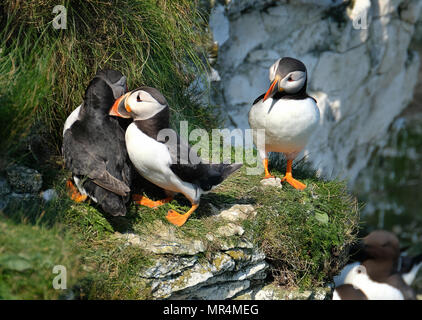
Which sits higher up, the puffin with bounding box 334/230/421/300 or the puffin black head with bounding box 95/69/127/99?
the puffin black head with bounding box 95/69/127/99

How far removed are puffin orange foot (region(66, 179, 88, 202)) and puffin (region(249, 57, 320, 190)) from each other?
177 centimetres

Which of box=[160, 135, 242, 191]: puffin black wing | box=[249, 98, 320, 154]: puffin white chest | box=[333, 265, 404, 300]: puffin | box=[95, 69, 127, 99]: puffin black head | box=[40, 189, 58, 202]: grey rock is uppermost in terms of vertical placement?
box=[95, 69, 127, 99]: puffin black head

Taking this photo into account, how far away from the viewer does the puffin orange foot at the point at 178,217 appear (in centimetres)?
416

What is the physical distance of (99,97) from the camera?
416cm

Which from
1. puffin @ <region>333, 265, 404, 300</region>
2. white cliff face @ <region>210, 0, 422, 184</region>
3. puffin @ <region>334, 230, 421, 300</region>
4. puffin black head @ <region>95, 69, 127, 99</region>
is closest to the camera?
puffin black head @ <region>95, 69, 127, 99</region>

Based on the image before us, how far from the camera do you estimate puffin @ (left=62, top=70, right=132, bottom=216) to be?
3.81 m

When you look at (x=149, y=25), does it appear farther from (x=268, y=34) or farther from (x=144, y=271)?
(x=268, y=34)

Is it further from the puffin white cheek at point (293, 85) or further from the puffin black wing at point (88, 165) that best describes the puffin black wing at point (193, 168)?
the puffin white cheek at point (293, 85)

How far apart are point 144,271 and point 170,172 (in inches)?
30.1

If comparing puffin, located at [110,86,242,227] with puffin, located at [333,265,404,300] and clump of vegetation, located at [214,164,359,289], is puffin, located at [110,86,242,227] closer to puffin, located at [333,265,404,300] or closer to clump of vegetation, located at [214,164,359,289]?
clump of vegetation, located at [214,164,359,289]

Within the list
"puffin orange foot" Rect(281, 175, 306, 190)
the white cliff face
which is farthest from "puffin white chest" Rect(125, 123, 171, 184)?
the white cliff face

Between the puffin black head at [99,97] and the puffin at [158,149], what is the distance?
103 mm

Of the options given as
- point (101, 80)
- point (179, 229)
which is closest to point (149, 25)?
point (101, 80)
